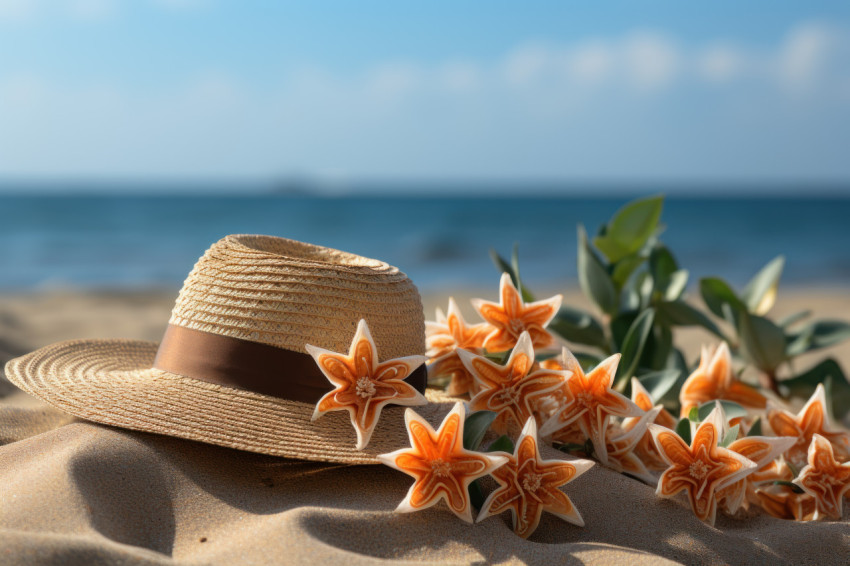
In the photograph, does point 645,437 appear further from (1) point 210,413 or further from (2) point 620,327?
(1) point 210,413

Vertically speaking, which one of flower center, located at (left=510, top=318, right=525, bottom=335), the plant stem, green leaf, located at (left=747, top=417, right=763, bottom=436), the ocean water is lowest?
the ocean water

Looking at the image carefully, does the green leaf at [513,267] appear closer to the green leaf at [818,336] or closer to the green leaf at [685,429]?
the green leaf at [685,429]

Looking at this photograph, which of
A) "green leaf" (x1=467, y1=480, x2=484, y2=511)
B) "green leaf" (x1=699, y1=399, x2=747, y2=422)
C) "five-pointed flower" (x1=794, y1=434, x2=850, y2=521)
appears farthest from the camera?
"green leaf" (x1=699, y1=399, x2=747, y2=422)

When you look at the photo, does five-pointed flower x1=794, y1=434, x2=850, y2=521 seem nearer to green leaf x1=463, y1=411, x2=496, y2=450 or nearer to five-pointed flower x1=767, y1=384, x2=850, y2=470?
five-pointed flower x1=767, y1=384, x2=850, y2=470

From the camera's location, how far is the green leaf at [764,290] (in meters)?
2.43

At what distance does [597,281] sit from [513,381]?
2.84ft

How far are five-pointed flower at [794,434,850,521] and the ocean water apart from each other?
25.1 feet

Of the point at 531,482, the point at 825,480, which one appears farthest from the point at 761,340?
the point at 531,482

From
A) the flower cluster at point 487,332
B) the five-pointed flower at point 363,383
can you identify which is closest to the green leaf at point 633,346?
the flower cluster at point 487,332

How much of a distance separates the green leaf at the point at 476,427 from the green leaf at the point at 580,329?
36.0 inches

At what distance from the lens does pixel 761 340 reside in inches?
90.5

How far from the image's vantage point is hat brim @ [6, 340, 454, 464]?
145 centimetres

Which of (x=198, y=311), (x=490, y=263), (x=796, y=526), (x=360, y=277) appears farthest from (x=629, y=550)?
(x=490, y=263)

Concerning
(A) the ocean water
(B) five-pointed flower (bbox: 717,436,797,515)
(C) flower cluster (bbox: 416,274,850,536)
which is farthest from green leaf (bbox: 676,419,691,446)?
(A) the ocean water
